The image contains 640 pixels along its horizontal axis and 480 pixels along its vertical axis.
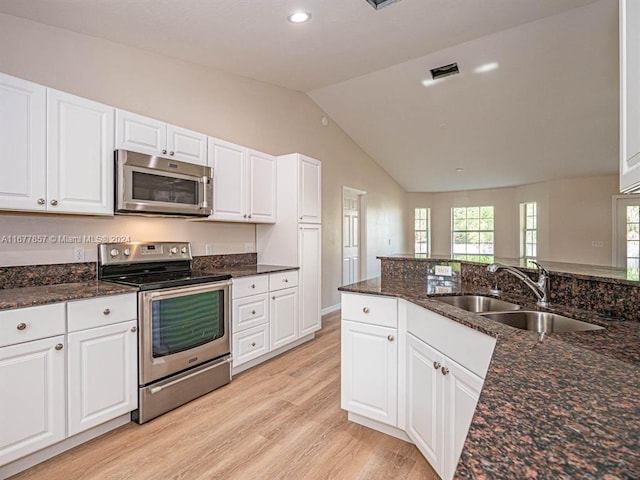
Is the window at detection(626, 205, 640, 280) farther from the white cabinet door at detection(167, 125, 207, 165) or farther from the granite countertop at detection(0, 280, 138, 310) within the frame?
the granite countertop at detection(0, 280, 138, 310)

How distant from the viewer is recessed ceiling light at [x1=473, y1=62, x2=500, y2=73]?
3.89m

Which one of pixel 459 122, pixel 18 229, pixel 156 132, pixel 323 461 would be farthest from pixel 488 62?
pixel 18 229

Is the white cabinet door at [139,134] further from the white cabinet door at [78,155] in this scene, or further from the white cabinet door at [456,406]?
the white cabinet door at [456,406]

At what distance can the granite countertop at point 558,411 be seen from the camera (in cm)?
48

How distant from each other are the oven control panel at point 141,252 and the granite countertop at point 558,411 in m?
2.67

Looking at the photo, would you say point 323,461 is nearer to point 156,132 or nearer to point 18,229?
point 18,229

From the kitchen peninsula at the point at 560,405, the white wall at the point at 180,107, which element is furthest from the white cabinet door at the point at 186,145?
the kitchen peninsula at the point at 560,405

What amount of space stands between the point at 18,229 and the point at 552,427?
291cm

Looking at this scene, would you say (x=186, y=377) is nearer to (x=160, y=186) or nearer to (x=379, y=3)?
(x=160, y=186)

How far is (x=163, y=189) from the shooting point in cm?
270

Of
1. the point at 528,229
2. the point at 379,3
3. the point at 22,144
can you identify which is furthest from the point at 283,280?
the point at 528,229

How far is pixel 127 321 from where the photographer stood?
2205 millimetres

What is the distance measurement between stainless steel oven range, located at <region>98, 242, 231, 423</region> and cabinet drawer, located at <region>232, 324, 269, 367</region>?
0.13 m

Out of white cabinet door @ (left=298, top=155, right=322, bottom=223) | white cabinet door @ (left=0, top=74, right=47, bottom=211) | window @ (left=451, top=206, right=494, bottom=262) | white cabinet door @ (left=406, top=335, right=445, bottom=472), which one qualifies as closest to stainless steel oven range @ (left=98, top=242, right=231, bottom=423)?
white cabinet door @ (left=0, top=74, right=47, bottom=211)
